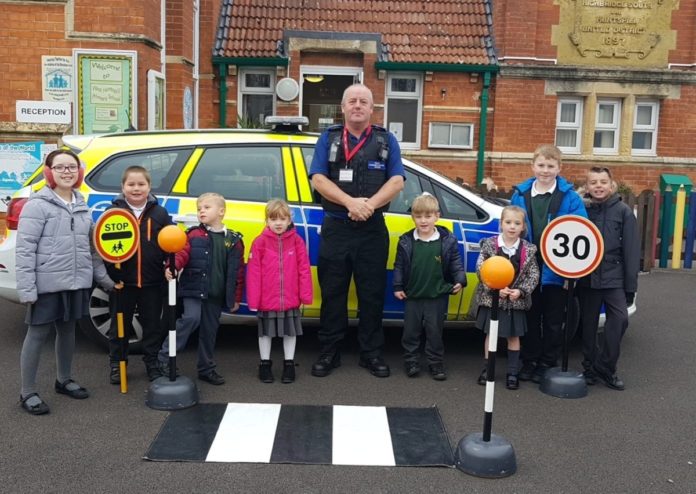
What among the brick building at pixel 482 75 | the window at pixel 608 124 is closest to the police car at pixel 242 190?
the brick building at pixel 482 75

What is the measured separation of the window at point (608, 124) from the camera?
16.1 meters

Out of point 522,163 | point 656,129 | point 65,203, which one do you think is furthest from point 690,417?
point 656,129

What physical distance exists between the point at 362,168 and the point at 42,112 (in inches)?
255

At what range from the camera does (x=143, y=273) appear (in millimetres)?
5035

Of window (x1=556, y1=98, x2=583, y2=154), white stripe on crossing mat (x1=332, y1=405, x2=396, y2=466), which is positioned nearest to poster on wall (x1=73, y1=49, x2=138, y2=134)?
white stripe on crossing mat (x1=332, y1=405, x2=396, y2=466)

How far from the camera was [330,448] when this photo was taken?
4.13 metres

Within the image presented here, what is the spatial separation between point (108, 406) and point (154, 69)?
7565mm

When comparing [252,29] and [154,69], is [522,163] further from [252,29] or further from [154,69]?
[154,69]

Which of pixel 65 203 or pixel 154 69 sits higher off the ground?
pixel 154 69

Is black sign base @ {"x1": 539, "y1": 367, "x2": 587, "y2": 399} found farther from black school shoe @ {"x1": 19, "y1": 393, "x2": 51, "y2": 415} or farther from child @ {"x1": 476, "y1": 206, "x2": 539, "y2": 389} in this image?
black school shoe @ {"x1": 19, "y1": 393, "x2": 51, "y2": 415}

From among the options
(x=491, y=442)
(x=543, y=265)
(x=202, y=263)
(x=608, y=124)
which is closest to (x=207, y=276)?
(x=202, y=263)

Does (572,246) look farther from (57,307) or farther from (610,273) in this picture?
(57,307)

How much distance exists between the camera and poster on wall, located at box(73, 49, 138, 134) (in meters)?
10.0

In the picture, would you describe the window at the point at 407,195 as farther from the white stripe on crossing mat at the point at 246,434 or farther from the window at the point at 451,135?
the window at the point at 451,135
